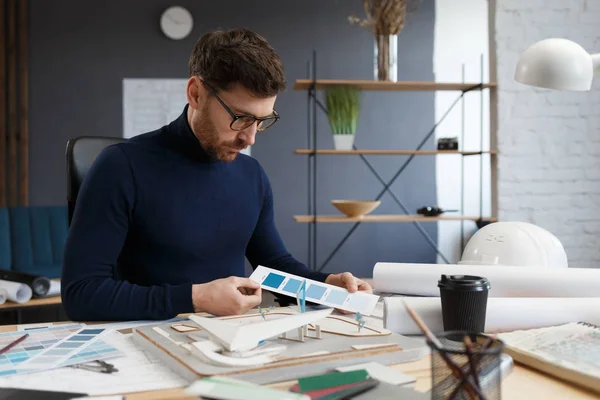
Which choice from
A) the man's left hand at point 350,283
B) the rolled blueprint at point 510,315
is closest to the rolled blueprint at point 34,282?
the man's left hand at point 350,283

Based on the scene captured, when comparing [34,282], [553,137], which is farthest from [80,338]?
[553,137]

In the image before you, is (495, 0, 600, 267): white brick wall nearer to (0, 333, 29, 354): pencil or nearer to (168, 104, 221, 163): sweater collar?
(168, 104, 221, 163): sweater collar

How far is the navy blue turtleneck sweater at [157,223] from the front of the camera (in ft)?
4.47

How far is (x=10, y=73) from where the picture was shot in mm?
4566

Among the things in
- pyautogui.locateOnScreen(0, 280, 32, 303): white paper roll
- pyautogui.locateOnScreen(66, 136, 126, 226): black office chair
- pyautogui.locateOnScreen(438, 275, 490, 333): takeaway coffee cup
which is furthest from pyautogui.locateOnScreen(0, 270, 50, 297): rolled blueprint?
pyautogui.locateOnScreen(438, 275, 490, 333): takeaway coffee cup

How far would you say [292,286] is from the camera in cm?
118

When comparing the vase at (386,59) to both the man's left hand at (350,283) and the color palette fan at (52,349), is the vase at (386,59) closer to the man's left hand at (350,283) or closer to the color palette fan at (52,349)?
the man's left hand at (350,283)

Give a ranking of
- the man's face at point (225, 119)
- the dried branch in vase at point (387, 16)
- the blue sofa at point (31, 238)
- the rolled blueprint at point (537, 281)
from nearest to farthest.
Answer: the rolled blueprint at point (537, 281), the man's face at point (225, 119), the dried branch in vase at point (387, 16), the blue sofa at point (31, 238)

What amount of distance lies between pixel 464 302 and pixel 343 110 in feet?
9.14

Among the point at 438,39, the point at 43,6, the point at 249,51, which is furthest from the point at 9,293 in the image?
the point at 438,39

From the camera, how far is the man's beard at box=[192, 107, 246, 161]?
1522mm

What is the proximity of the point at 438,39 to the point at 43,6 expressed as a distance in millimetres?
3021

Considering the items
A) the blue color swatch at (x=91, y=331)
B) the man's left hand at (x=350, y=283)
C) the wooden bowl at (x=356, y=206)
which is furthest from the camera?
the wooden bowl at (x=356, y=206)

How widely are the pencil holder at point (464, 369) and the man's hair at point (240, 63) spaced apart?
848 millimetres
